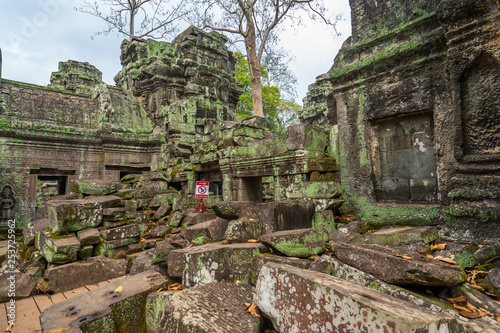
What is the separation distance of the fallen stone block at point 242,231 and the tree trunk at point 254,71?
964 cm

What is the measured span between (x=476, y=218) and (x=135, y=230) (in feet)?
16.2

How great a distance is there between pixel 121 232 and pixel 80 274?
1.17 metres

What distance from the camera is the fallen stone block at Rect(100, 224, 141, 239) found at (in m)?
4.67

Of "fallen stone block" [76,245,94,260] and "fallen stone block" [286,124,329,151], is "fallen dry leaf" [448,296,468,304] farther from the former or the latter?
"fallen stone block" [76,245,94,260]

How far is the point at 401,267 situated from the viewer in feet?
5.51

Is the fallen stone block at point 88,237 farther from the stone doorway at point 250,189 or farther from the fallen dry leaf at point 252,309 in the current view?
the fallen dry leaf at point 252,309

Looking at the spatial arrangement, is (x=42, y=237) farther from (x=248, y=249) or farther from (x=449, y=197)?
(x=449, y=197)

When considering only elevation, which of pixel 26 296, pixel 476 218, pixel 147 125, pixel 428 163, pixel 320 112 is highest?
pixel 320 112

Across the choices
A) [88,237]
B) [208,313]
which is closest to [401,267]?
[208,313]

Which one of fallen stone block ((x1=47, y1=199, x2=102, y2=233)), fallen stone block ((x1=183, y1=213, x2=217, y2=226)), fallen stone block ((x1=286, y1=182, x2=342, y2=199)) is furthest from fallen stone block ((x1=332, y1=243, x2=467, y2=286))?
fallen stone block ((x1=47, y1=199, x2=102, y2=233))

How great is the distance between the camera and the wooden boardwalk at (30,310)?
2.68 meters

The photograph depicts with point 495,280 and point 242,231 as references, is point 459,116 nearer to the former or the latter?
point 495,280

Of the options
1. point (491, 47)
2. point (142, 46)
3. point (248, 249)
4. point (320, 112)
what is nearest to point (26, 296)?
point (248, 249)

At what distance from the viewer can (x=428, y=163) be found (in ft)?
10.2
